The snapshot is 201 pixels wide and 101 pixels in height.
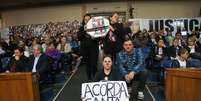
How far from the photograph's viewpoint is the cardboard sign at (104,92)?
4414 millimetres

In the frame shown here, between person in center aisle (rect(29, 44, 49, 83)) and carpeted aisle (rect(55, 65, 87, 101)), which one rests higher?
person in center aisle (rect(29, 44, 49, 83))

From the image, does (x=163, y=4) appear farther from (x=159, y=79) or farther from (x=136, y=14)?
(x=159, y=79)

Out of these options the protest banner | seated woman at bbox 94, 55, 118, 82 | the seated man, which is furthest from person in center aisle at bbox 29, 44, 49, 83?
the protest banner

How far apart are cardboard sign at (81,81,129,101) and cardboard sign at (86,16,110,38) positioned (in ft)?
5.89

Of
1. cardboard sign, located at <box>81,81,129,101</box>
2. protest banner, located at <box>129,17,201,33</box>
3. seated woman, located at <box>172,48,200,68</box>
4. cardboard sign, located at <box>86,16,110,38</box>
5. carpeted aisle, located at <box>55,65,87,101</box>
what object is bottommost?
carpeted aisle, located at <box>55,65,87,101</box>

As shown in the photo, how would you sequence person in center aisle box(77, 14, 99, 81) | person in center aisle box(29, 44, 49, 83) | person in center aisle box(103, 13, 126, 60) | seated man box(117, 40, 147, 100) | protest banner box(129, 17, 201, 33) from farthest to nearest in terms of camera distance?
protest banner box(129, 17, 201, 33) < person in center aisle box(29, 44, 49, 83) < person in center aisle box(77, 14, 99, 81) < person in center aisle box(103, 13, 126, 60) < seated man box(117, 40, 147, 100)

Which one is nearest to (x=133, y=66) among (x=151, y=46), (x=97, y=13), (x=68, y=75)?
(x=151, y=46)

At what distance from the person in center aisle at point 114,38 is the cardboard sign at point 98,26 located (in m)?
0.13

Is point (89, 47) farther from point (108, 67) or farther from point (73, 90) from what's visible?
point (108, 67)

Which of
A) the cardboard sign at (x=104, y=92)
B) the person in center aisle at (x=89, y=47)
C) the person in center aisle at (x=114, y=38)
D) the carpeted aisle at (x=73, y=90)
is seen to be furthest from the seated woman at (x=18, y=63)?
the cardboard sign at (x=104, y=92)

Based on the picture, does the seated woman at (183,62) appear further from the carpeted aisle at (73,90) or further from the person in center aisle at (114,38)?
the person in center aisle at (114,38)

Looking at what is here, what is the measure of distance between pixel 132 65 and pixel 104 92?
1.36 metres

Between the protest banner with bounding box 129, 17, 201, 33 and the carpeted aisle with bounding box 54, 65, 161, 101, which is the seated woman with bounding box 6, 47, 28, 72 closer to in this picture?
the carpeted aisle with bounding box 54, 65, 161, 101

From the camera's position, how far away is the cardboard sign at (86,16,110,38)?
6.10 m
